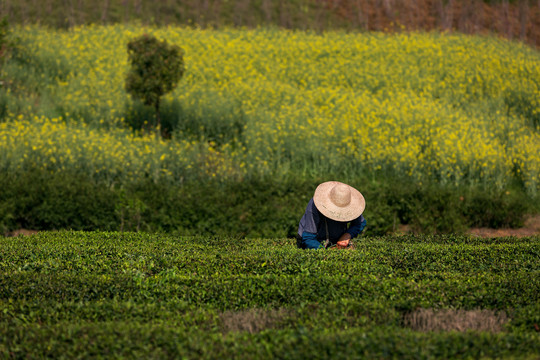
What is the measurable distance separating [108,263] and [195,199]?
443 centimetres

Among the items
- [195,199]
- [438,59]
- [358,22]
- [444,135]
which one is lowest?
[195,199]

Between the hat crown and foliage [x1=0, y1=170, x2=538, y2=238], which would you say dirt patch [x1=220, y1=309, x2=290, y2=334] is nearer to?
the hat crown

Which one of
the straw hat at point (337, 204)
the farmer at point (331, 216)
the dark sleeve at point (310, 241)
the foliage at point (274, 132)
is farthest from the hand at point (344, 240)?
the foliage at point (274, 132)

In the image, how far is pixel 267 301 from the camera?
562 centimetres

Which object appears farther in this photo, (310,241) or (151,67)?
(151,67)

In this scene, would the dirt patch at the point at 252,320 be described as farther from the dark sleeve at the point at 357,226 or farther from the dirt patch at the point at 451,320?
the dark sleeve at the point at 357,226

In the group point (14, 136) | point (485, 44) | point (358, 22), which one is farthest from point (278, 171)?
point (358, 22)

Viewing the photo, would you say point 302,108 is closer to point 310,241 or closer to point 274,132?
point 274,132

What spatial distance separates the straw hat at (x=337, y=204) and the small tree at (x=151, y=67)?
8891mm

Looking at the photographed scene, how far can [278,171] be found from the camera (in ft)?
43.5

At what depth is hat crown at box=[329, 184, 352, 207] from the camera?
21.3ft

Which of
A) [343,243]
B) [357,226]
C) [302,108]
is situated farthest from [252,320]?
[302,108]

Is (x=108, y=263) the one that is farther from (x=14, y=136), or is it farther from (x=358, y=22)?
(x=358, y=22)

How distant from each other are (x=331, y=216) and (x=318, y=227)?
2.03 ft
